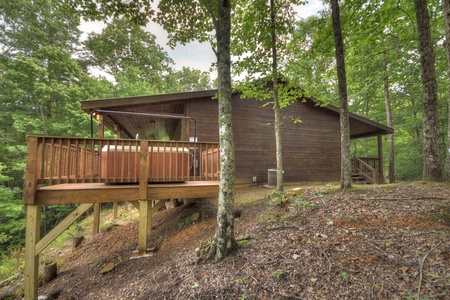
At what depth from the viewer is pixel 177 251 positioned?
3.68 m

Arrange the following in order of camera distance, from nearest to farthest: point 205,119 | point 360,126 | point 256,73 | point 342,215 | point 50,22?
1. point 342,215
2. point 256,73
3. point 205,119
4. point 360,126
5. point 50,22

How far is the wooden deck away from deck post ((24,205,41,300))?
240 mm

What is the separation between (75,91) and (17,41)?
4092mm

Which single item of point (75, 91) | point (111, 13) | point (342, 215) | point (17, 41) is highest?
point (17, 41)

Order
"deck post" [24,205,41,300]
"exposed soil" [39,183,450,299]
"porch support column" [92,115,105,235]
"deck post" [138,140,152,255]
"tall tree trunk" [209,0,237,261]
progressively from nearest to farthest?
"exposed soil" [39,183,450,299]
"tall tree trunk" [209,0,237,261]
"deck post" [24,205,41,300]
"deck post" [138,140,152,255]
"porch support column" [92,115,105,235]

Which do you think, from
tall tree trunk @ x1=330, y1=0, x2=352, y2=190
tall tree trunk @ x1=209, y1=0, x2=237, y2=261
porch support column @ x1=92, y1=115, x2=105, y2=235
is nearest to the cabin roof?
porch support column @ x1=92, y1=115, x2=105, y2=235

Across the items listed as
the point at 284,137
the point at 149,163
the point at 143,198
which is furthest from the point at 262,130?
the point at 143,198

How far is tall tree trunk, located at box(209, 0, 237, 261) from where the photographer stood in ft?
9.21

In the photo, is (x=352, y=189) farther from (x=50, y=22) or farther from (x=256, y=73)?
(x=50, y=22)

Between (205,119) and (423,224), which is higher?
(205,119)

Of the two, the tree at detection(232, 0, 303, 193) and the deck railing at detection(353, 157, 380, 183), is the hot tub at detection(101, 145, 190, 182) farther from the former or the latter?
the deck railing at detection(353, 157, 380, 183)

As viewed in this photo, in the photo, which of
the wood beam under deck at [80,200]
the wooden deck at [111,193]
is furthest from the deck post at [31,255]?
the wooden deck at [111,193]

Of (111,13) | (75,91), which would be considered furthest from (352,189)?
(75,91)

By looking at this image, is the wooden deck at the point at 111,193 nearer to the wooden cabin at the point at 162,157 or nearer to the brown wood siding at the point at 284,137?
the wooden cabin at the point at 162,157
